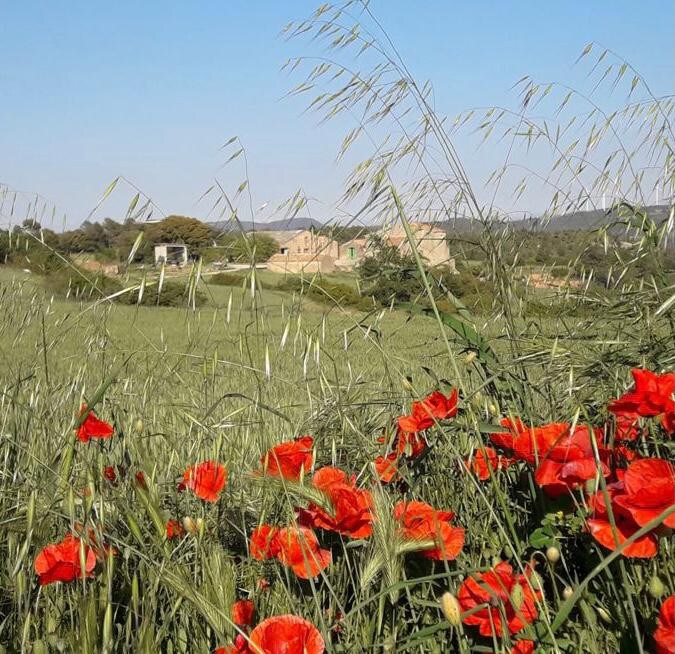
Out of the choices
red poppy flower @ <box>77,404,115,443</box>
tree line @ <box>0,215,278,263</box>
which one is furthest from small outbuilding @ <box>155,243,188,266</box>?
red poppy flower @ <box>77,404,115,443</box>

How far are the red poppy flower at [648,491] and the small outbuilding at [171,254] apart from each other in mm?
927

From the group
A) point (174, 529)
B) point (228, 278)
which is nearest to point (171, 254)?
point (228, 278)

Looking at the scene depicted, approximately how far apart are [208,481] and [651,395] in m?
0.70

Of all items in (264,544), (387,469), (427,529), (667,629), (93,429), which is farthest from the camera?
(93,429)

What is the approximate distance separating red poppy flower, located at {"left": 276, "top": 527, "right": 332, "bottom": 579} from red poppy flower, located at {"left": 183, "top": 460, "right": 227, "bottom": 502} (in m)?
0.15

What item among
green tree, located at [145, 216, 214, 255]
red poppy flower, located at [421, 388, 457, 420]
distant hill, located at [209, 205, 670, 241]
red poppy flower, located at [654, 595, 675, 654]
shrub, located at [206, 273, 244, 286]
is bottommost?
red poppy flower, located at [654, 595, 675, 654]

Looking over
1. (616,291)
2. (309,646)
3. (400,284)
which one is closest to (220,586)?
(309,646)

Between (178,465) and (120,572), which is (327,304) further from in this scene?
(120,572)

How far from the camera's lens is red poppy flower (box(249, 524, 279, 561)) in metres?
1.22

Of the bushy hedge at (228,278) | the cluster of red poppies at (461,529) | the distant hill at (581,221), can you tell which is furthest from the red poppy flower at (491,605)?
the distant hill at (581,221)

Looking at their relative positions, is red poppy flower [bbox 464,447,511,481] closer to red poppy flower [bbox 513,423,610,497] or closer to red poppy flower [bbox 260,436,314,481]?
red poppy flower [bbox 513,423,610,497]

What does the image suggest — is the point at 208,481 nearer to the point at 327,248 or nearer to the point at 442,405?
the point at 442,405

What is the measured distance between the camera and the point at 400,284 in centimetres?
204

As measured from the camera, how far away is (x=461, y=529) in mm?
1192
